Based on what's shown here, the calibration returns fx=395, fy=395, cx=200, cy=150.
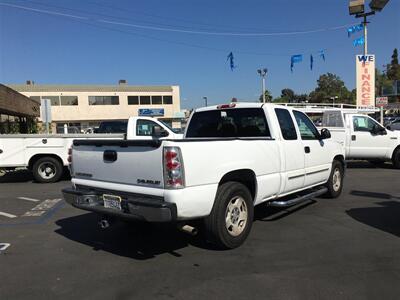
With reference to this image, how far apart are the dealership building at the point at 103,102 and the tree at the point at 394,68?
67389 millimetres

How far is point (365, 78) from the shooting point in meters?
20.7

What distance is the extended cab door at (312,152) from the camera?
6828 mm

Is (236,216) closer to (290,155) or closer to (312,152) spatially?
(290,155)

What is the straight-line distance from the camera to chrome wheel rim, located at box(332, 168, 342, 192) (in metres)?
8.25

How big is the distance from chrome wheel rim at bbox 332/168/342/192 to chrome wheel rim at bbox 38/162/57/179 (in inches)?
310

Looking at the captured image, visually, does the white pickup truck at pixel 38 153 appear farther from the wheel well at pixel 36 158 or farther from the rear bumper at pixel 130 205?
the rear bumper at pixel 130 205

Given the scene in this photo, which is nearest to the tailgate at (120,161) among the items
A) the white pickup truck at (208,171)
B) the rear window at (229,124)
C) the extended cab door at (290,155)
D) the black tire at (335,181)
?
the white pickup truck at (208,171)

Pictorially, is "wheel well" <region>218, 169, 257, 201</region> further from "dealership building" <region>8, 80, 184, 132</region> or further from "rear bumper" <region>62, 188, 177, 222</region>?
"dealership building" <region>8, 80, 184, 132</region>

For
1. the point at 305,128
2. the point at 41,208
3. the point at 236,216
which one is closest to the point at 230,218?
the point at 236,216

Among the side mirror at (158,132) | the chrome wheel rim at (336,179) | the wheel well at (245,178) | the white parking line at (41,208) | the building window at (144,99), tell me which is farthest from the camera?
the building window at (144,99)

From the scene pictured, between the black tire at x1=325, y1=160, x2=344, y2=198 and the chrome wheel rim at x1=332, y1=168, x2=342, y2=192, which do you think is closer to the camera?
the black tire at x1=325, y1=160, x2=344, y2=198

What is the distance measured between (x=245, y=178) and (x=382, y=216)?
2970 millimetres

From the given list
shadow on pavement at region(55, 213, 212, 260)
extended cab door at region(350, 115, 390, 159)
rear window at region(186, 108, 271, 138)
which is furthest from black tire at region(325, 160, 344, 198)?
extended cab door at region(350, 115, 390, 159)

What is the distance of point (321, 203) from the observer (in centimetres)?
794
